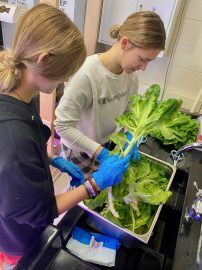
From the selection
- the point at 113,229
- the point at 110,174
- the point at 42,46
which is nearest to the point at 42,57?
the point at 42,46

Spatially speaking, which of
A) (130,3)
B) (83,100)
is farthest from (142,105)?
(130,3)

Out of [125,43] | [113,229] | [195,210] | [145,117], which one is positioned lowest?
[113,229]

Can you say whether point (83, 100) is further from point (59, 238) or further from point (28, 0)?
point (28, 0)

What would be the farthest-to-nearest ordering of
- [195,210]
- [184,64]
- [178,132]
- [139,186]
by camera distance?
1. [184,64]
2. [178,132]
3. [139,186]
4. [195,210]

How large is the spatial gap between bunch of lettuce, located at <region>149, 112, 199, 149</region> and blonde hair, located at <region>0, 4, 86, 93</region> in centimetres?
79

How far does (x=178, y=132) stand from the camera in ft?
4.92

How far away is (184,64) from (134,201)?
63.4 inches

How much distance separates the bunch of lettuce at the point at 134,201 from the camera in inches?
40.2

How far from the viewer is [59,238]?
2.93 ft

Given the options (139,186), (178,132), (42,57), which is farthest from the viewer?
(178,132)

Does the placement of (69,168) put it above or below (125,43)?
below

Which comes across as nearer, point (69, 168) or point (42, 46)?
point (42, 46)

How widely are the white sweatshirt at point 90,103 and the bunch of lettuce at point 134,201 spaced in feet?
1.00

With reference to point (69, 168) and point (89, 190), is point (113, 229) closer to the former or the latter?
point (89, 190)
